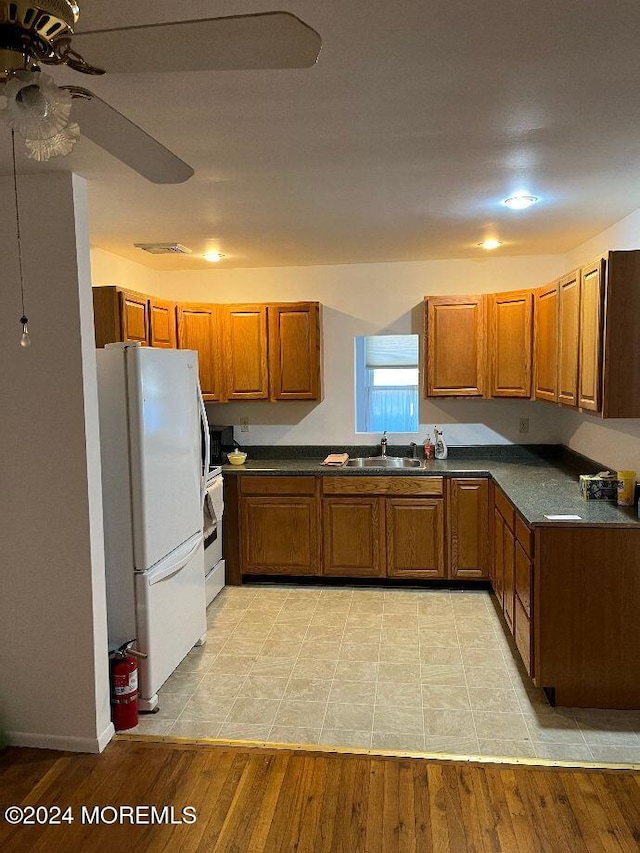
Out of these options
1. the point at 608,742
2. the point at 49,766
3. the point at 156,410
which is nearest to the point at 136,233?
the point at 156,410

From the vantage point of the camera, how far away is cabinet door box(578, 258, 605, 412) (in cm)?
307

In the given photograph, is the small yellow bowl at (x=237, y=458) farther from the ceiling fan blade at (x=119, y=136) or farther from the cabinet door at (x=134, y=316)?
the ceiling fan blade at (x=119, y=136)

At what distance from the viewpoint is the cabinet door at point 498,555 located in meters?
3.97

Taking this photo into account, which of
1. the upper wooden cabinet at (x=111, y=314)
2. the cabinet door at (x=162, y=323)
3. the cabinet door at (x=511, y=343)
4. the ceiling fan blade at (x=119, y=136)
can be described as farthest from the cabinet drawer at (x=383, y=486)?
the ceiling fan blade at (x=119, y=136)

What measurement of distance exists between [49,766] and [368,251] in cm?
349

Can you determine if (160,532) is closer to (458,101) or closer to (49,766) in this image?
(49,766)

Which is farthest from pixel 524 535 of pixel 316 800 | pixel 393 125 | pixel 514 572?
pixel 393 125

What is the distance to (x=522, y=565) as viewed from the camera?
329 cm

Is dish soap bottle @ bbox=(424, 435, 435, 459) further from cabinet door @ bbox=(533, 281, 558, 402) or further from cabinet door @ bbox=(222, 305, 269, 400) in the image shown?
cabinet door @ bbox=(222, 305, 269, 400)

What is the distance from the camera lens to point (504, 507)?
391cm

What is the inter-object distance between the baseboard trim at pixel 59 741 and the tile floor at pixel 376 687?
21 cm

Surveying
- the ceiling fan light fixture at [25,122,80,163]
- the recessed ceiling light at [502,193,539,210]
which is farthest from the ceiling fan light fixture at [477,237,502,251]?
the ceiling fan light fixture at [25,122,80,163]

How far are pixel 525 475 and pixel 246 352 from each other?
7.14 feet

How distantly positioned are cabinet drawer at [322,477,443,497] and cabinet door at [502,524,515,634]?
0.76 meters
